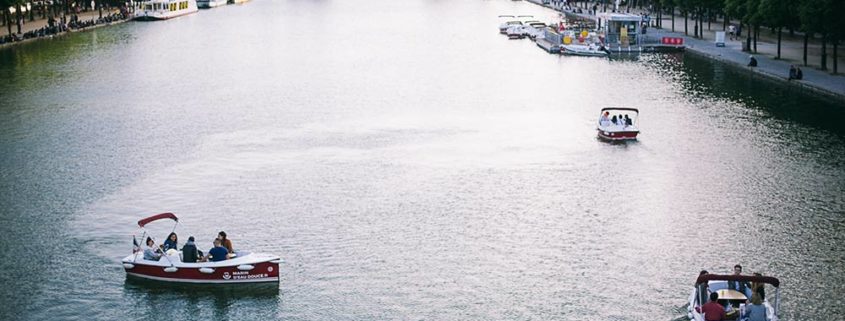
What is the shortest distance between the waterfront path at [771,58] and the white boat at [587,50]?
8.00 meters

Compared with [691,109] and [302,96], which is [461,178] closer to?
[691,109]

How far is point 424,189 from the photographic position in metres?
50.6

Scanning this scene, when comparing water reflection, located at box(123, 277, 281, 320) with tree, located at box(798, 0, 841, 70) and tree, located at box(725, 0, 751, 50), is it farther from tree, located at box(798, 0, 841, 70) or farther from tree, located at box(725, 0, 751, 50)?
tree, located at box(725, 0, 751, 50)

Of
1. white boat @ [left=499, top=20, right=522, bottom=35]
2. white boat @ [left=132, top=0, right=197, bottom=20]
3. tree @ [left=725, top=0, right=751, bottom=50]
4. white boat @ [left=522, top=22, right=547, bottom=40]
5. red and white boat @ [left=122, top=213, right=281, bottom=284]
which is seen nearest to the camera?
red and white boat @ [left=122, top=213, right=281, bottom=284]

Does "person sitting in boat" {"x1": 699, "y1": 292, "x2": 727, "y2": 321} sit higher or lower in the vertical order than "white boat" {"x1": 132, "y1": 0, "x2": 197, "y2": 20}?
lower

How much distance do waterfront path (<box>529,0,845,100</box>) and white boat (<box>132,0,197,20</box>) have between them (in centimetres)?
7230

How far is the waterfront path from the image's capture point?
73.1m

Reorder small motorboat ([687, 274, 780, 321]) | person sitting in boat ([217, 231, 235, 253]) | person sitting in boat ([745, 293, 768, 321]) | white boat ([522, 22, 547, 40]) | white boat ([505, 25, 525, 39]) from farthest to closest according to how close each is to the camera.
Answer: white boat ([505, 25, 525, 39]) < white boat ([522, 22, 547, 40]) < person sitting in boat ([217, 231, 235, 253]) < small motorboat ([687, 274, 780, 321]) < person sitting in boat ([745, 293, 768, 321])

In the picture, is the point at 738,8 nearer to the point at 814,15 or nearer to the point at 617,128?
the point at 814,15

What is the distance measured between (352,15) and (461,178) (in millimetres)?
133175

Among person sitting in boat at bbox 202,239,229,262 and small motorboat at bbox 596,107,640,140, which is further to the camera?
small motorboat at bbox 596,107,640,140

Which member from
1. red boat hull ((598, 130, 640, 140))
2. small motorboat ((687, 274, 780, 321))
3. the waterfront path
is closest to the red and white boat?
small motorboat ((687, 274, 780, 321))

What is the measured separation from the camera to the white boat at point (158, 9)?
156m

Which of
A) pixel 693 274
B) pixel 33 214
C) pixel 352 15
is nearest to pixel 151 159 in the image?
pixel 33 214
